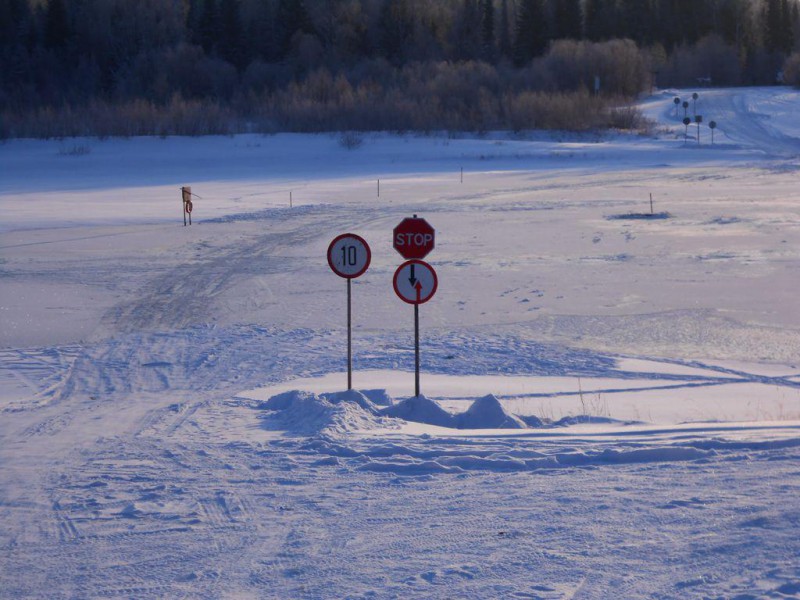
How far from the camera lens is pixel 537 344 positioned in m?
13.0

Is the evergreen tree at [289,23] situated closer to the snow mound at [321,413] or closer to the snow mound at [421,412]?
the snow mound at [321,413]

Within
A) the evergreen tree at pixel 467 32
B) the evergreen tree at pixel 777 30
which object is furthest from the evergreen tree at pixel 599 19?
the evergreen tree at pixel 777 30

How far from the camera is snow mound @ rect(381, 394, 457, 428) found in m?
9.37

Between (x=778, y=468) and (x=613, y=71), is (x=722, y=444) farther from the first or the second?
(x=613, y=71)

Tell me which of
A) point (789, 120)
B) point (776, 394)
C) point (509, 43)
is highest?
point (509, 43)

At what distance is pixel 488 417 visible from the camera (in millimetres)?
9219

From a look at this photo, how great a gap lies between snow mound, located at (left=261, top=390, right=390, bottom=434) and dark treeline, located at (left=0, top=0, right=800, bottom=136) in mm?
46676

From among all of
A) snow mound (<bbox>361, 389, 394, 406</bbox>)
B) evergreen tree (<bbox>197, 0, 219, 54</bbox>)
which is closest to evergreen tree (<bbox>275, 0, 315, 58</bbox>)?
evergreen tree (<bbox>197, 0, 219, 54</bbox>)

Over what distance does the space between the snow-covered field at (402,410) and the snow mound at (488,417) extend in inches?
1.1

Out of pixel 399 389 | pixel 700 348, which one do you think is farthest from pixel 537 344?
pixel 399 389

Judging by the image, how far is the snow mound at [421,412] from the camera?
369 inches

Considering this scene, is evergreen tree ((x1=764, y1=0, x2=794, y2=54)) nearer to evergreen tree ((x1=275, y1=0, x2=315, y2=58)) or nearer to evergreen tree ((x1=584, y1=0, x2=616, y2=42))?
evergreen tree ((x1=584, y1=0, x2=616, y2=42))

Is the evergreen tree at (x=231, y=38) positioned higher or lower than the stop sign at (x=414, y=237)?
higher

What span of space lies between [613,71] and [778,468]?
7024 centimetres
